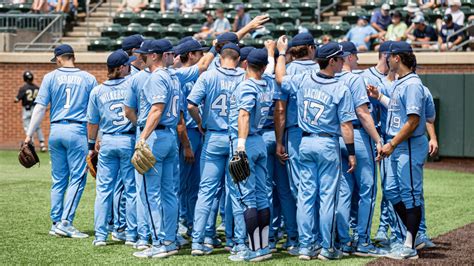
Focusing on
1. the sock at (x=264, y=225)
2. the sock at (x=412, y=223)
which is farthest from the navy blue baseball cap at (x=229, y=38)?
the sock at (x=412, y=223)

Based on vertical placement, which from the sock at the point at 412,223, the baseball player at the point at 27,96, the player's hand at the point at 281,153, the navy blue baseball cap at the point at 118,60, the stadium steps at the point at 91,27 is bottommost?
the baseball player at the point at 27,96

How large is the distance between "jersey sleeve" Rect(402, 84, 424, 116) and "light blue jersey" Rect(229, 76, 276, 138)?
4.49 ft

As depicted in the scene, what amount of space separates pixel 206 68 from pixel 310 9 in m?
14.1

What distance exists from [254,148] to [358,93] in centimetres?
119

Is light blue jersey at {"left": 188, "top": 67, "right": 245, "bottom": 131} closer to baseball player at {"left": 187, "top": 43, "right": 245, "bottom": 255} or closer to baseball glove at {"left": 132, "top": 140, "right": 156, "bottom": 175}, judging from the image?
baseball player at {"left": 187, "top": 43, "right": 245, "bottom": 255}

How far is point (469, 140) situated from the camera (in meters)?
19.0

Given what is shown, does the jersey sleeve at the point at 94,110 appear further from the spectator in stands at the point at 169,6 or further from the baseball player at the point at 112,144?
the spectator in stands at the point at 169,6

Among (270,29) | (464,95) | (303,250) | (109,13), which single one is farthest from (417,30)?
(303,250)

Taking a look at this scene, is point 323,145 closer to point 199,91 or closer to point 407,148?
point 407,148

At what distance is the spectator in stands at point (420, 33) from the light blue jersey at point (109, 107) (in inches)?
462

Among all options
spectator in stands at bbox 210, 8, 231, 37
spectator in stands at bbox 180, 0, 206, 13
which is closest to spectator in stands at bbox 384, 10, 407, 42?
spectator in stands at bbox 210, 8, 231, 37

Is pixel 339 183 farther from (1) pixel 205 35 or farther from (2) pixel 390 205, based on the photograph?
(1) pixel 205 35

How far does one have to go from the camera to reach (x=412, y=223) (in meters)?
9.15

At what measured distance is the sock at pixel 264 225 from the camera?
9141 mm
